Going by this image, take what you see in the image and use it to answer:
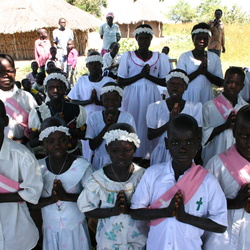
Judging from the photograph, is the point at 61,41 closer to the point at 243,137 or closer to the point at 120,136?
the point at 120,136

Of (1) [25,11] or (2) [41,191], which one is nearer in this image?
(2) [41,191]

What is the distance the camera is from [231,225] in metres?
1.97

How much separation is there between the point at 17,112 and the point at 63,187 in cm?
109

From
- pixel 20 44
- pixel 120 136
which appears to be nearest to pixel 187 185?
pixel 120 136

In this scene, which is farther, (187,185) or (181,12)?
(181,12)

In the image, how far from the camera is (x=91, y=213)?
2.05 m

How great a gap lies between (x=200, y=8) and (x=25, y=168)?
61.8m

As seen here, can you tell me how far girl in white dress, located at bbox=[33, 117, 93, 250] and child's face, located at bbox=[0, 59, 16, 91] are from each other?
2.54 ft

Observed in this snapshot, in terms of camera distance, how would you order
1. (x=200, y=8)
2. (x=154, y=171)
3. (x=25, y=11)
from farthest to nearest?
(x=200, y=8), (x=25, y=11), (x=154, y=171)

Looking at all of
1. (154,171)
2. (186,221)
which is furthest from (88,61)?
(186,221)

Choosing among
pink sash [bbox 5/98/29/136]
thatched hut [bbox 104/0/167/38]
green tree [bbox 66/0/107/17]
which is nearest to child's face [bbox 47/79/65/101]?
pink sash [bbox 5/98/29/136]

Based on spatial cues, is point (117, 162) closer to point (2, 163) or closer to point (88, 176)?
point (88, 176)

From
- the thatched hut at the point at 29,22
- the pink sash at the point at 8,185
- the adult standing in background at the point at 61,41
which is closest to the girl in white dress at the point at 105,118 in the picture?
the pink sash at the point at 8,185

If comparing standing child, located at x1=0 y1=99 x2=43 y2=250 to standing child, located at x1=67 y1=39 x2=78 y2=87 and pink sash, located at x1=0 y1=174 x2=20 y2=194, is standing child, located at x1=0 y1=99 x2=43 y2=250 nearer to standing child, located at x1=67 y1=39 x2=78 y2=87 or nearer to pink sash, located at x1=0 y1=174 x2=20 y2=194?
pink sash, located at x1=0 y1=174 x2=20 y2=194
